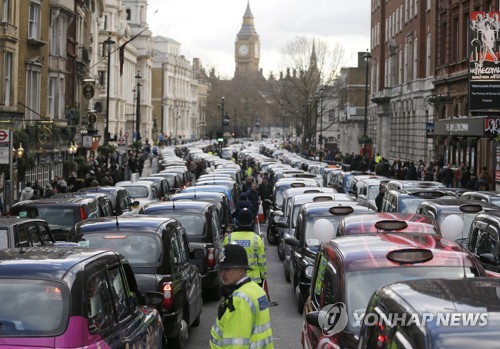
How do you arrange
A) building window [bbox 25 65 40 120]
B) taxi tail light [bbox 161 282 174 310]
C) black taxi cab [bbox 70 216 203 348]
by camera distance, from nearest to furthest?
1. taxi tail light [bbox 161 282 174 310]
2. black taxi cab [bbox 70 216 203 348]
3. building window [bbox 25 65 40 120]

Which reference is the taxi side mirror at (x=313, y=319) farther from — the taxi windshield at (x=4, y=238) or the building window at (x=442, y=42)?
the building window at (x=442, y=42)

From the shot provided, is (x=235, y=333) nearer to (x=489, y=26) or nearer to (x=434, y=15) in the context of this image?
(x=489, y=26)

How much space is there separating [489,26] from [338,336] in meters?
26.8

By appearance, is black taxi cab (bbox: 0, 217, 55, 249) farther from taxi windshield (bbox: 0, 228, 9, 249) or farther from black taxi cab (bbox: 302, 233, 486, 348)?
black taxi cab (bbox: 302, 233, 486, 348)

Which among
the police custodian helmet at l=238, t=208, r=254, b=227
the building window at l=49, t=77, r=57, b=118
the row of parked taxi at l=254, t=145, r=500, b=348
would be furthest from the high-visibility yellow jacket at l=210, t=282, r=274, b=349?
the building window at l=49, t=77, r=57, b=118

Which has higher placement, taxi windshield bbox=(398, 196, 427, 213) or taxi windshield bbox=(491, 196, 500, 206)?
taxi windshield bbox=(491, 196, 500, 206)

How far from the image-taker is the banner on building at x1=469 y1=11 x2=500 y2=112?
108 ft

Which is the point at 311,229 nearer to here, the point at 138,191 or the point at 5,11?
the point at 138,191

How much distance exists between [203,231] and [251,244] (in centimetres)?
379

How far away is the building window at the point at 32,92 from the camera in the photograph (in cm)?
4153

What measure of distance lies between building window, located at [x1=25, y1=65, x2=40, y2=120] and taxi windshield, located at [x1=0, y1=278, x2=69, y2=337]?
34.0 meters

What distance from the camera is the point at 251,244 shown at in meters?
12.6

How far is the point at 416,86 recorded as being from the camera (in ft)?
208

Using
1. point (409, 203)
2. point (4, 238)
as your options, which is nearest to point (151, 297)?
point (4, 238)
